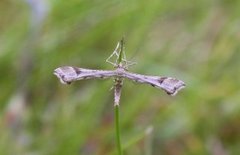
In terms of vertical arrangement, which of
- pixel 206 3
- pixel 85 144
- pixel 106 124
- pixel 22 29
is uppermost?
pixel 206 3

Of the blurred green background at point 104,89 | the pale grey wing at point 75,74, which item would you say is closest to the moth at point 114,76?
the pale grey wing at point 75,74

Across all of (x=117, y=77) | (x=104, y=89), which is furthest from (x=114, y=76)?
(x=104, y=89)

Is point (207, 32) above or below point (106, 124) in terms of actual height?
above

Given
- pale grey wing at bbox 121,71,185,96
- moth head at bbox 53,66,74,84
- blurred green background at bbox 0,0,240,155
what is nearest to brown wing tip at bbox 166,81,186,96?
pale grey wing at bbox 121,71,185,96

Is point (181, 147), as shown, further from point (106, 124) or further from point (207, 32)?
point (207, 32)

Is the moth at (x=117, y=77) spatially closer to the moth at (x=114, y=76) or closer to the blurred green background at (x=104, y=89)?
the moth at (x=114, y=76)

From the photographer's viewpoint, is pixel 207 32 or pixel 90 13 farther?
pixel 207 32

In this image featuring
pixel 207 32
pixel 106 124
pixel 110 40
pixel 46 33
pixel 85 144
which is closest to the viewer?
pixel 85 144

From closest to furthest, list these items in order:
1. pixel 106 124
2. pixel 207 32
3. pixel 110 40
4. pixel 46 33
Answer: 1. pixel 106 124
2. pixel 46 33
3. pixel 110 40
4. pixel 207 32

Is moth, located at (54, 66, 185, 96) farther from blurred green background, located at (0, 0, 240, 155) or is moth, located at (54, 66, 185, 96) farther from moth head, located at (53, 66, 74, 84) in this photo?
blurred green background, located at (0, 0, 240, 155)

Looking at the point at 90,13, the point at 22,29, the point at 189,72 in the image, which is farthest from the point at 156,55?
the point at 22,29
